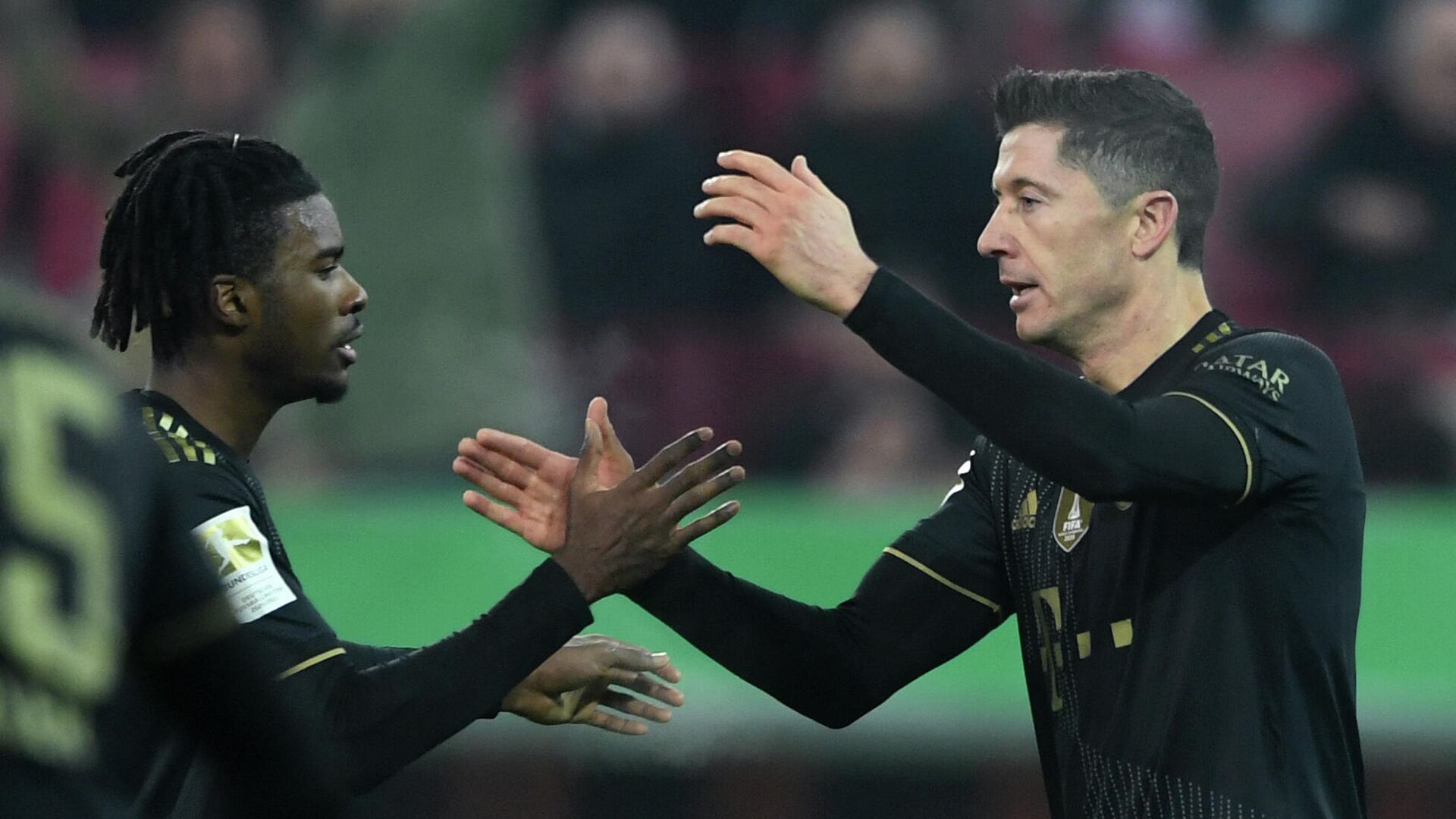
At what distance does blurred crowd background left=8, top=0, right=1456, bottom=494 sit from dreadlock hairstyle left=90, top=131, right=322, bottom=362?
122 inches

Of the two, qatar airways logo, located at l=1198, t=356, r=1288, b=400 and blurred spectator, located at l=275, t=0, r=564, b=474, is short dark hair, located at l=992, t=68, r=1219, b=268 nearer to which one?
qatar airways logo, located at l=1198, t=356, r=1288, b=400

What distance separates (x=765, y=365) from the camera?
7.01 m

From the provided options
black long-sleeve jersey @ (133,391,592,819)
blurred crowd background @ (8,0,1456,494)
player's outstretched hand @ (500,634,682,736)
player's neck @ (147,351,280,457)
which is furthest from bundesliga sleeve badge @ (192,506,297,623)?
blurred crowd background @ (8,0,1456,494)

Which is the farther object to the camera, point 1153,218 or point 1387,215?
point 1387,215

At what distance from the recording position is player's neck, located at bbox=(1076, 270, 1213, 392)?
11.5 ft

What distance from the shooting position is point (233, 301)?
3.39 m

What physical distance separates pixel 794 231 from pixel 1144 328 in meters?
0.74

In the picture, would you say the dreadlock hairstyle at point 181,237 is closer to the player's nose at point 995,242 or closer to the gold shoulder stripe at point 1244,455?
the player's nose at point 995,242

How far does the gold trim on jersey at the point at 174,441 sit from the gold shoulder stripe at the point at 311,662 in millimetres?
349

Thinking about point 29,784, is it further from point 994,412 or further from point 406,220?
point 406,220

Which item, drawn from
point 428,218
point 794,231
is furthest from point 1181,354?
point 428,218

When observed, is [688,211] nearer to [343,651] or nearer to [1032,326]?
[1032,326]

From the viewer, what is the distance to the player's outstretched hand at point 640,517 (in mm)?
3352

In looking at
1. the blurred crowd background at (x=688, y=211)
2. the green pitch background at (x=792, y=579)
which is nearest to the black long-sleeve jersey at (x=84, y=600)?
the green pitch background at (x=792, y=579)
